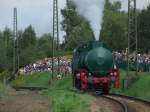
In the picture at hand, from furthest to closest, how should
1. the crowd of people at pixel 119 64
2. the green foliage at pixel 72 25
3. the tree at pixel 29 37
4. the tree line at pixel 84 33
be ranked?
1. the tree at pixel 29 37
2. the green foliage at pixel 72 25
3. the tree line at pixel 84 33
4. the crowd of people at pixel 119 64

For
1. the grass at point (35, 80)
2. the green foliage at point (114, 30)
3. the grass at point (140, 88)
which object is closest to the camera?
the grass at point (140, 88)

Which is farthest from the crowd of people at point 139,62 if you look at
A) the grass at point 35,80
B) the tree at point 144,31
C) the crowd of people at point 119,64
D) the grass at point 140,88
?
the tree at point 144,31

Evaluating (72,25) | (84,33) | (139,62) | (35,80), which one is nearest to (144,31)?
(35,80)

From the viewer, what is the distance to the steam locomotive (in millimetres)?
38250

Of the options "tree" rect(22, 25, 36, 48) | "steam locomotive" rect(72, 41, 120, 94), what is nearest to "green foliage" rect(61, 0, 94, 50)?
"tree" rect(22, 25, 36, 48)

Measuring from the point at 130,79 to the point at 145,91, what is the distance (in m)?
6.63

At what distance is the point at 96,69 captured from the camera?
3884 centimetres

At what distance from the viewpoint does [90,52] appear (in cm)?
3831

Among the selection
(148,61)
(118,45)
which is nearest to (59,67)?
(148,61)

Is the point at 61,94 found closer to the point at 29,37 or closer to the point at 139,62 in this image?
the point at 139,62

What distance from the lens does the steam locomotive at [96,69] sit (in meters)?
38.2

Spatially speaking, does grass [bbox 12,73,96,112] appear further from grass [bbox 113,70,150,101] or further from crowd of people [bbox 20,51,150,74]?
grass [bbox 113,70,150,101]

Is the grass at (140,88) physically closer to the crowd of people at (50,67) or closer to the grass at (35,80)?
the crowd of people at (50,67)

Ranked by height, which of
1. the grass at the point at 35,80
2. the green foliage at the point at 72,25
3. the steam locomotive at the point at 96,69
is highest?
the green foliage at the point at 72,25
